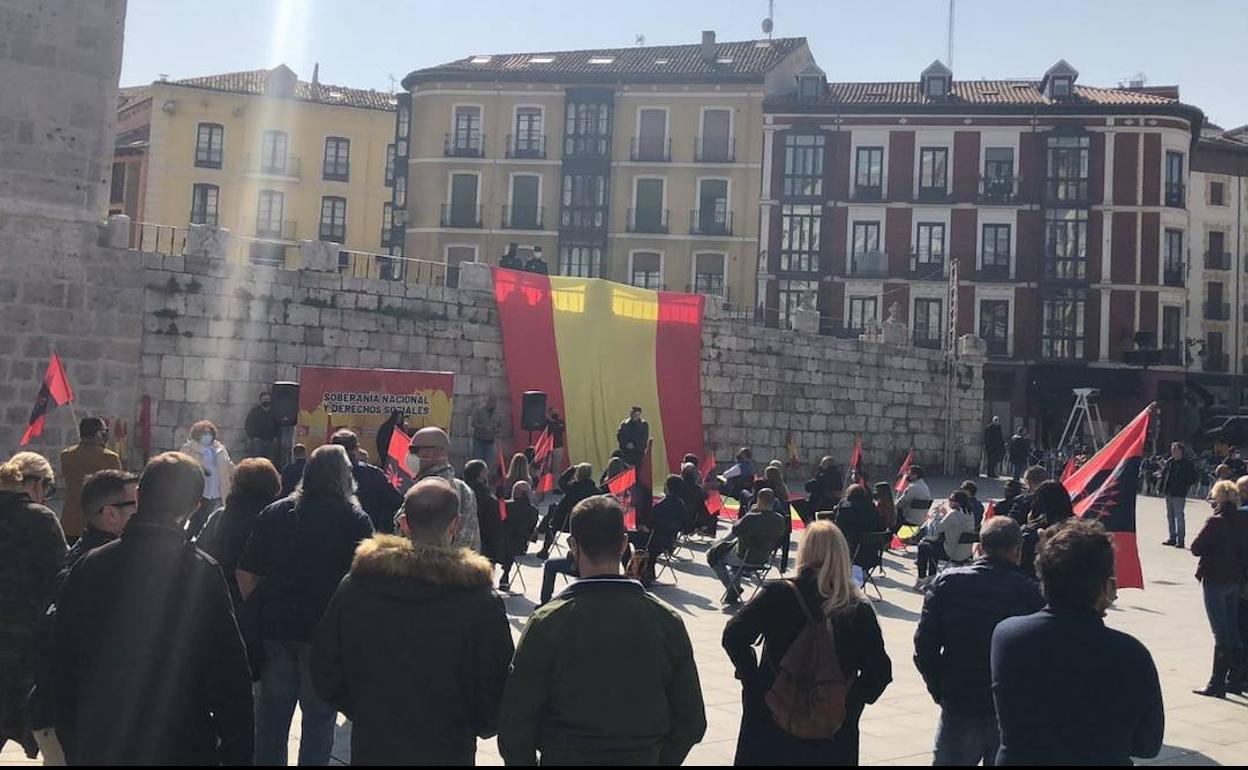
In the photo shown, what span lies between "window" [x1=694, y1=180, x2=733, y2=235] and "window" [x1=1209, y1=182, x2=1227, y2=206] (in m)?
22.1

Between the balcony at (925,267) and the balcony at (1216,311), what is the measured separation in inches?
610

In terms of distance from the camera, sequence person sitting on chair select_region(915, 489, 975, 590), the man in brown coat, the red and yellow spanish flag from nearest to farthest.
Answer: the man in brown coat < person sitting on chair select_region(915, 489, 975, 590) < the red and yellow spanish flag

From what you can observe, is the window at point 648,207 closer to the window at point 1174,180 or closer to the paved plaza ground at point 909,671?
the window at point 1174,180

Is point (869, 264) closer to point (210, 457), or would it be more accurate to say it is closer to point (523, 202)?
point (523, 202)

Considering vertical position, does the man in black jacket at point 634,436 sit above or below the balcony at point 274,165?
below

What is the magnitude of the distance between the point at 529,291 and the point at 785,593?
17.6 metres

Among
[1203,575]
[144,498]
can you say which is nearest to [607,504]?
[144,498]

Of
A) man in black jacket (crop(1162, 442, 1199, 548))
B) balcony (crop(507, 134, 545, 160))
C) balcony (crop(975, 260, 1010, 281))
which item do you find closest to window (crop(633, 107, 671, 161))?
balcony (crop(507, 134, 545, 160))

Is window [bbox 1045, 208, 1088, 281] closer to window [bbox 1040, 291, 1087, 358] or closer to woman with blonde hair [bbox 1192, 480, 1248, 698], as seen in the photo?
window [bbox 1040, 291, 1087, 358]

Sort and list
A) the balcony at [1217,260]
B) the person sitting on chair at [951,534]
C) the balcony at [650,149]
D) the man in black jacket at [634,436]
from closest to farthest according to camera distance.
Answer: the person sitting on chair at [951,534]
the man in black jacket at [634,436]
the balcony at [650,149]
the balcony at [1217,260]

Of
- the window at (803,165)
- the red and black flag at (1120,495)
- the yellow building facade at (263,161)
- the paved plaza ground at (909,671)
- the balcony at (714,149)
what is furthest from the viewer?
the yellow building facade at (263,161)

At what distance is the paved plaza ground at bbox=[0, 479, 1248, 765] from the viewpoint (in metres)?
6.19

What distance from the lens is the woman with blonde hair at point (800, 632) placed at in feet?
13.0

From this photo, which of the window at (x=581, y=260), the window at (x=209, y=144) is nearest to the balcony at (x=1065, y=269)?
the window at (x=581, y=260)
